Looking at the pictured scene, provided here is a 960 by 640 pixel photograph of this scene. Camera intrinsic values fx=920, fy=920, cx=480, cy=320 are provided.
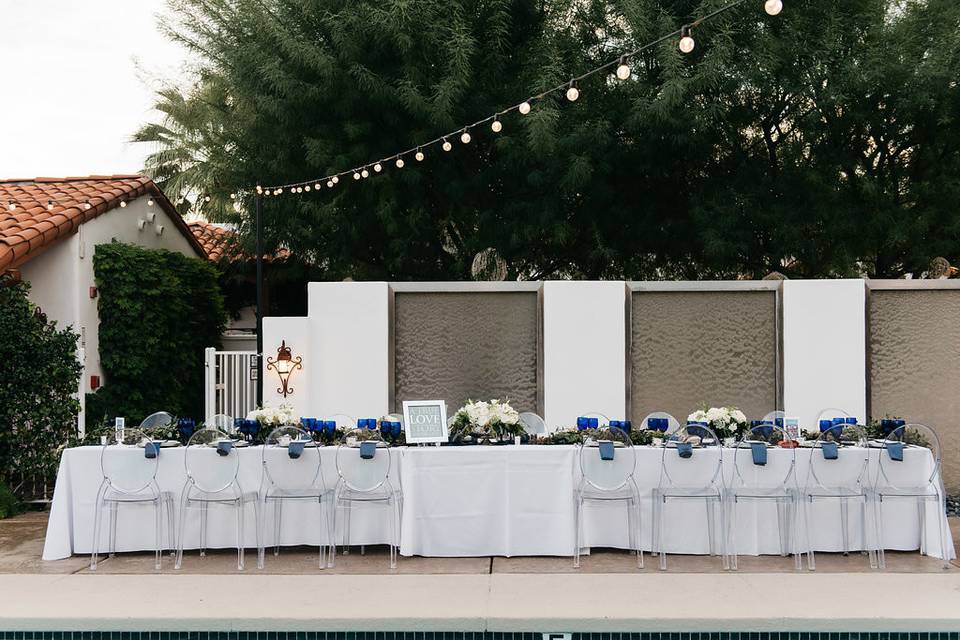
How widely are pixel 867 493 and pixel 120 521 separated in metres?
5.37

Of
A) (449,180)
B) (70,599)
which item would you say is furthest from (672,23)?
(70,599)

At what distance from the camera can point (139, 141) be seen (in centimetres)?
2453

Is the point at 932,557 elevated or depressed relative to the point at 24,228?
depressed

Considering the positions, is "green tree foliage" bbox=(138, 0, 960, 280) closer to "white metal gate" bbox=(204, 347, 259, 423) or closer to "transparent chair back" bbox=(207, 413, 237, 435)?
"white metal gate" bbox=(204, 347, 259, 423)

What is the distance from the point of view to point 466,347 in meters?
9.89

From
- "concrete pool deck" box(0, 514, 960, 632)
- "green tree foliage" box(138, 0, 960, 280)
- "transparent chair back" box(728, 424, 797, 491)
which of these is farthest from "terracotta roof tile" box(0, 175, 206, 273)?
"transparent chair back" box(728, 424, 797, 491)

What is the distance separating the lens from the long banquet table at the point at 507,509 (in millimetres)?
6586

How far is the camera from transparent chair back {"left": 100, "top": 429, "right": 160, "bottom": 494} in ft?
21.4

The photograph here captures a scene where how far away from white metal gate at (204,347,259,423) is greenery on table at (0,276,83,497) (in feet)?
8.71

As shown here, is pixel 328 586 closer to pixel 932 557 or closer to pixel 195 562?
pixel 195 562

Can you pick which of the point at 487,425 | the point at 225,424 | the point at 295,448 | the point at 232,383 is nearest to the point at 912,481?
the point at 487,425

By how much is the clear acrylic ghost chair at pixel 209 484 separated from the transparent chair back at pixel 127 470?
0.82ft

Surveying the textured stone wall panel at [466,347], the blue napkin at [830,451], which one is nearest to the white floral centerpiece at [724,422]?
the blue napkin at [830,451]

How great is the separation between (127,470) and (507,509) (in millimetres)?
2724
